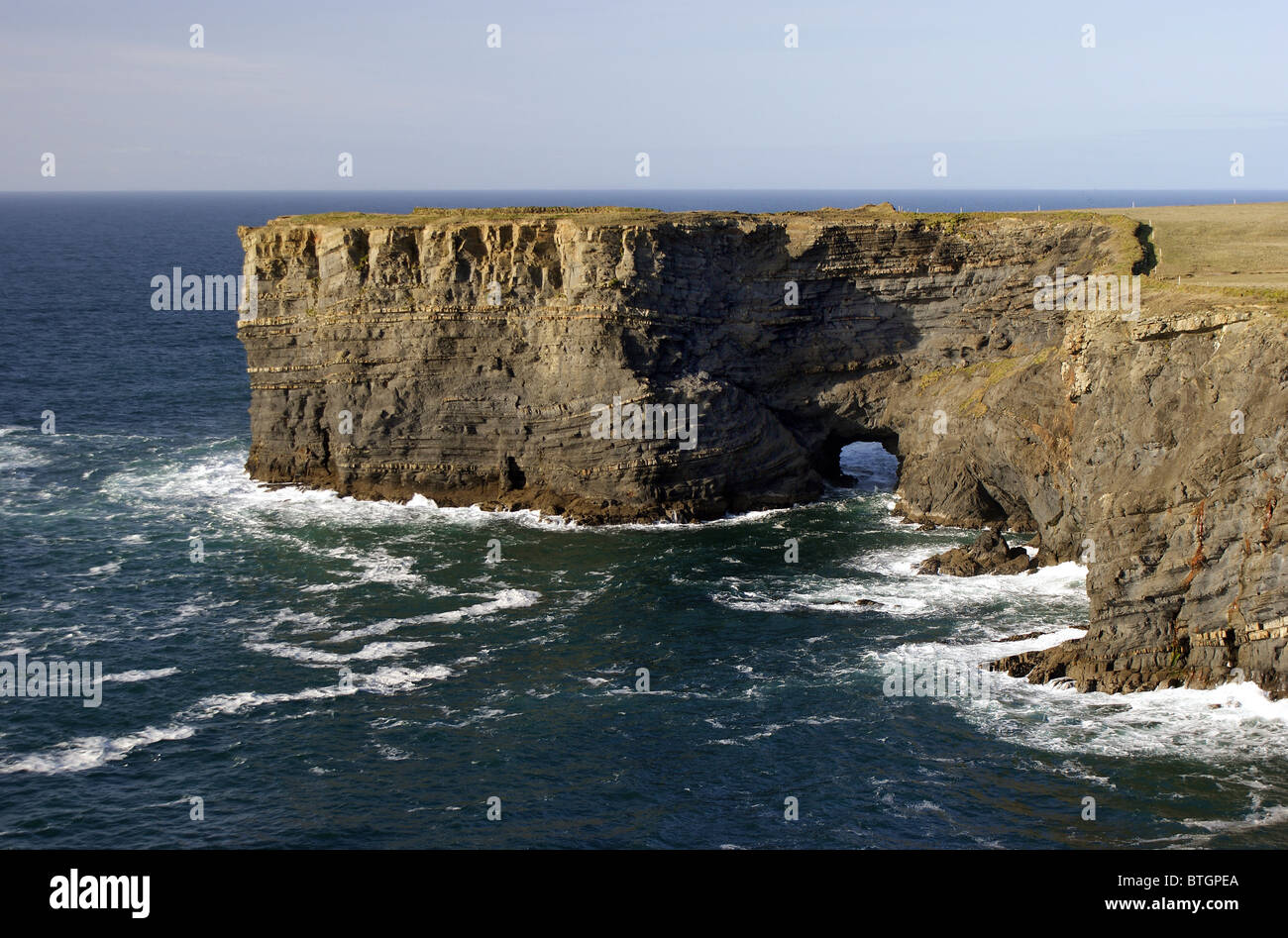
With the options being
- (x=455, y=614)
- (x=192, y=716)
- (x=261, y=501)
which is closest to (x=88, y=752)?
(x=192, y=716)

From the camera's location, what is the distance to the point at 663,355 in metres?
64.1

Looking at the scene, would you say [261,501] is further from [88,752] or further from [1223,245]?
[1223,245]

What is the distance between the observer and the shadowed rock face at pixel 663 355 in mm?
62969

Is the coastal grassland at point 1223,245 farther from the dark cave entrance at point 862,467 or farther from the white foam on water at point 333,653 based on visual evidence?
the white foam on water at point 333,653

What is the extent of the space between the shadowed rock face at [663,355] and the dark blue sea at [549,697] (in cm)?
290

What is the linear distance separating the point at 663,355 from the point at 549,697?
25.5 m

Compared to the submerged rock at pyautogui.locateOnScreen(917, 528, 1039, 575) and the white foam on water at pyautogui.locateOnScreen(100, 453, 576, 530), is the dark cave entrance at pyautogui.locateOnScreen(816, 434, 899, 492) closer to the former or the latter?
the submerged rock at pyautogui.locateOnScreen(917, 528, 1039, 575)

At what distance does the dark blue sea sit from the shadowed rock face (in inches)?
114

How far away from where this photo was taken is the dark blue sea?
116ft

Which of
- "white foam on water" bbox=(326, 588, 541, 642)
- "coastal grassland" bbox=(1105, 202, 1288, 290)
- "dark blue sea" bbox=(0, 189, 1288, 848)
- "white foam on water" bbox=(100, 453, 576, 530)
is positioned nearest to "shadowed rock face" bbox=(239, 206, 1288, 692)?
"white foam on water" bbox=(100, 453, 576, 530)

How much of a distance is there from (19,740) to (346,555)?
1971 cm
